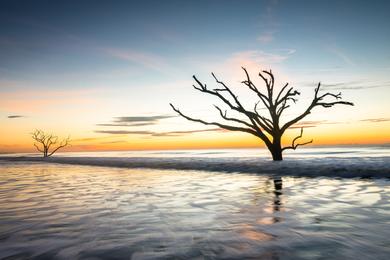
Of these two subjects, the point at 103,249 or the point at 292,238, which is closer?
the point at 103,249

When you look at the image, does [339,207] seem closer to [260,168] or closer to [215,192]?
[215,192]

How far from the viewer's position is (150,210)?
611 centimetres

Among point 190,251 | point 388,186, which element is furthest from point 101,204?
point 388,186

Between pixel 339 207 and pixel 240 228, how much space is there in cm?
251

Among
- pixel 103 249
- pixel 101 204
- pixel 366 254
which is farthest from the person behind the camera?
pixel 101 204

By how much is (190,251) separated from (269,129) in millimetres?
17811

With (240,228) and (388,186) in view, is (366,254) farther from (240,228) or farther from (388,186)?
(388,186)

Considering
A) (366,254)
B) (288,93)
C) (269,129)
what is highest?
(288,93)

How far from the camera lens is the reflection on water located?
3.49 m

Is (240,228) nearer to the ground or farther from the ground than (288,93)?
nearer to the ground

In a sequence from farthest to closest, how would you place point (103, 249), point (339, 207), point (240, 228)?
point (339, 207)
point (240, 228)
point (103, 249)

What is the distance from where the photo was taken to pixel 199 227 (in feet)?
15.3

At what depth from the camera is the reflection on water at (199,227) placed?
3490 millimetres

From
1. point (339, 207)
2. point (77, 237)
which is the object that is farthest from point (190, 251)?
point (339, 207)
